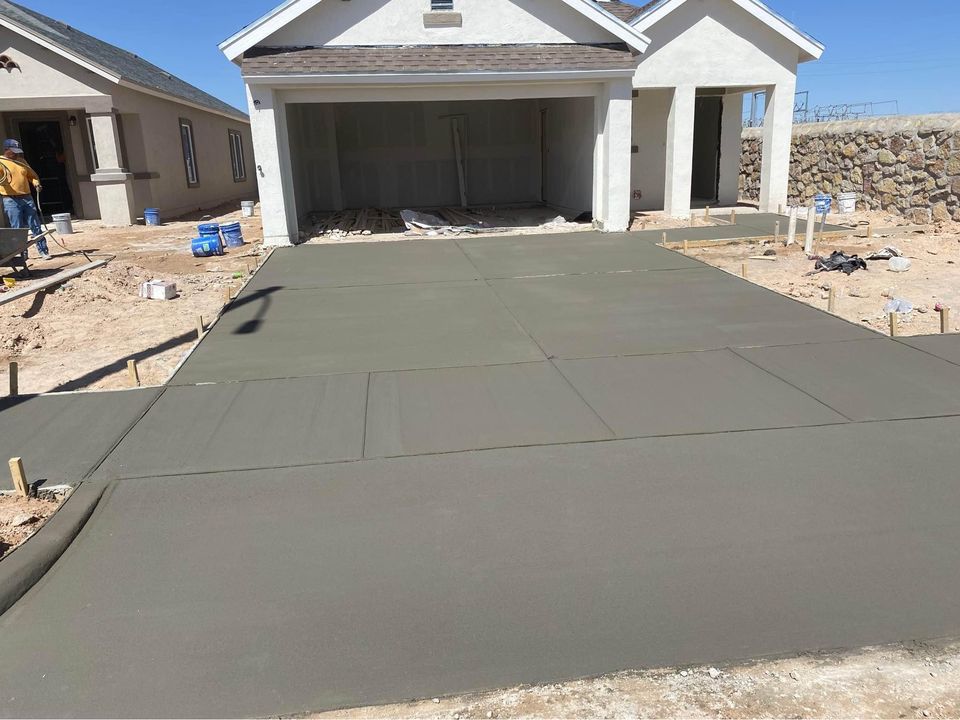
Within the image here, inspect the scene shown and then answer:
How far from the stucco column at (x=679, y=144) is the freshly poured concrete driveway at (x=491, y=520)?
10324 millimetres

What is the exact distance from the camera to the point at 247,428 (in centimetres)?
573

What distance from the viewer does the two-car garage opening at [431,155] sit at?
20.8 m

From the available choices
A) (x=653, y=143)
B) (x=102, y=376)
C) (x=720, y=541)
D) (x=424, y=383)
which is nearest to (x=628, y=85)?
(x=653, y=143)

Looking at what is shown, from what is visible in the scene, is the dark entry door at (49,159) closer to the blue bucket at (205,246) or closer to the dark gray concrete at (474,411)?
the blue bucket at (205,246)

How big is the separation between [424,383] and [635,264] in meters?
6.65

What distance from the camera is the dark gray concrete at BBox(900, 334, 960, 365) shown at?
6.99 metres

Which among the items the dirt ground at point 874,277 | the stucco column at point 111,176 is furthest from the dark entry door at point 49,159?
the dirt ground at point 874,277

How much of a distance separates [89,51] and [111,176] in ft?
13.0

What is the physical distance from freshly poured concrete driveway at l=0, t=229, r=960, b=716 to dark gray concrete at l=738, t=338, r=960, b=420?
1.3 inches

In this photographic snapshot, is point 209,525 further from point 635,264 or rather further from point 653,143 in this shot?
point 653,143

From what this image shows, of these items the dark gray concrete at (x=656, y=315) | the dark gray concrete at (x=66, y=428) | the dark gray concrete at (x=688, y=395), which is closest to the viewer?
the dark gray concrete at (x=66, y=428)

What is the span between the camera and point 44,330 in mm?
8945

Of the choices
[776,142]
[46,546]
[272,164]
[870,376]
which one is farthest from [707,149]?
[46,546]

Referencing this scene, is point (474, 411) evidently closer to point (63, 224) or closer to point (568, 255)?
point (568, 255)
